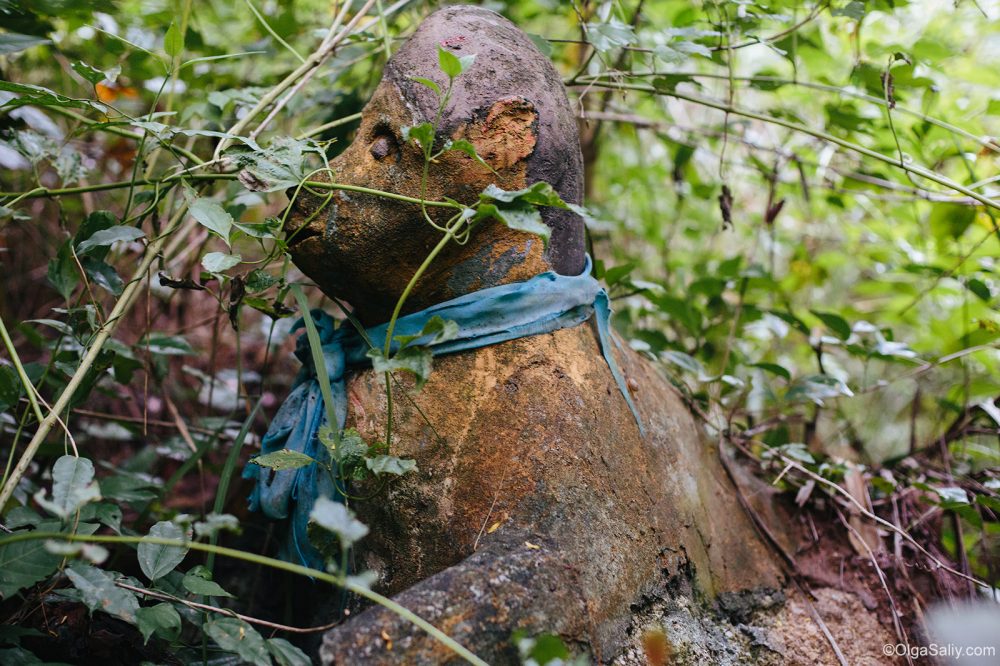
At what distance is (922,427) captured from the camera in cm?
393

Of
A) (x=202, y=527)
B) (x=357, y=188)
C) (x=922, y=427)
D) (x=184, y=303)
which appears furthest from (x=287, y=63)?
(x=922, y=427)

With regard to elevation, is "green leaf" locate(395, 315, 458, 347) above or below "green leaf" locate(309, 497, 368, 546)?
above

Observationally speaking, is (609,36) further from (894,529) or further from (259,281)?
(894,529)

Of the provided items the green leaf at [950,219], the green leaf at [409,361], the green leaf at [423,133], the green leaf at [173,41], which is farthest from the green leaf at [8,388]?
the green leaf at [950,219]

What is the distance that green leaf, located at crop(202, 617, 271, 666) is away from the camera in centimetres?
113

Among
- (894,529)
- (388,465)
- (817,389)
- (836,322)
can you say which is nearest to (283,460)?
(388,465)

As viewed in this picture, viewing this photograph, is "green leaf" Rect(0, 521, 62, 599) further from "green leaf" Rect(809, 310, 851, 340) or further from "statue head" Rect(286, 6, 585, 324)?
"green leaf" Rect(809, 310, 851, 340)

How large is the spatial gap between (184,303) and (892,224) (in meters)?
3.08

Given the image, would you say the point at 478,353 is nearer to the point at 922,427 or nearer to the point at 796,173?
the point at 796,173

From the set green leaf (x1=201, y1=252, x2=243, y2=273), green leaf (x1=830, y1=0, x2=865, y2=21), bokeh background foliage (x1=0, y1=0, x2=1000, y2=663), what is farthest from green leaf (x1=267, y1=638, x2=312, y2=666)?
green leaf (x1=830, y1=0, x2=865, y2=21)

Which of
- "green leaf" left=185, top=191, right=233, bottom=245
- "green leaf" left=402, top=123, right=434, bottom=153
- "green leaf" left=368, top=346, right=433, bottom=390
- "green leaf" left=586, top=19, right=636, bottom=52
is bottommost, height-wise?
"green leaf" left=368, top=346, right=433, bottom=390

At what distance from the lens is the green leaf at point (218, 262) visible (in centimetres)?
129

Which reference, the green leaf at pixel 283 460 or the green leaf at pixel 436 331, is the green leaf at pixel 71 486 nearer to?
the green leaf at pixel 283 460

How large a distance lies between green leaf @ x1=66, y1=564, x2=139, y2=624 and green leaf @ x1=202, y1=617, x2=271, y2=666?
115 millimetres
